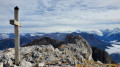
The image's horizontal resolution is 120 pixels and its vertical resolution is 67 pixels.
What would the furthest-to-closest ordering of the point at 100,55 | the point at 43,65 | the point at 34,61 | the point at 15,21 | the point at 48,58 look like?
the point at 100,55 < the point at 48,58 < the point at 34,61 < the point at 43,65 < the point at 15,21

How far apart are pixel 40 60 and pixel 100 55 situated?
185235 mm

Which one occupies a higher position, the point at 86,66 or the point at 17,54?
the point at 17,54

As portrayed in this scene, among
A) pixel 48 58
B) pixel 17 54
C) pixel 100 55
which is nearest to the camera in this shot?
pixel 17 54

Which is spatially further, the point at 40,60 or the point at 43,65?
the point at 40,60

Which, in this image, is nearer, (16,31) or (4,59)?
(16,31)

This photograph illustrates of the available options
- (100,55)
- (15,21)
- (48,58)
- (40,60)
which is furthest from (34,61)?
(100,55)

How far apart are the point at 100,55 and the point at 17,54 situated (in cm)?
19108

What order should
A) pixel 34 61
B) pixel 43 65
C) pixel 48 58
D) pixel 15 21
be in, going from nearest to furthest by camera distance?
pixel 15 21, pixel 43 65, pixel 34 61, pixel 48 58

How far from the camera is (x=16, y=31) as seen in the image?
1797 cm

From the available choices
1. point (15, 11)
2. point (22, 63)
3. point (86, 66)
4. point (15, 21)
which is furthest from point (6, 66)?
point (86, 66)

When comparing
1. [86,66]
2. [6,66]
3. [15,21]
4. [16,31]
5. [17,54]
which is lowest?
[86,66]

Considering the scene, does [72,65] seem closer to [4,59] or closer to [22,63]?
[22,63]

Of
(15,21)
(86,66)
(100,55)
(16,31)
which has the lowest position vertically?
(100,55)

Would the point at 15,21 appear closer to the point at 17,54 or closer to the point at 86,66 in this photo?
the point at 17,54
